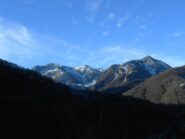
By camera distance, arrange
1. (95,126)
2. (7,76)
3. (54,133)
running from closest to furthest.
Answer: (95,126) → (54,133) → (7,76)

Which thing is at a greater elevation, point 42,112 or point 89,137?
point 42,112

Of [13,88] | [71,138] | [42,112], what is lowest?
[71,138]

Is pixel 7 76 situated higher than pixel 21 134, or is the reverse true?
pixel 7 76

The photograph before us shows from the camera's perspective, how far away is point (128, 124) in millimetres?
62844

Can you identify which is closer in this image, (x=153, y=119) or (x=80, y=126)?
(x=80, y=126)

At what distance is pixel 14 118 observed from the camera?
180 ft

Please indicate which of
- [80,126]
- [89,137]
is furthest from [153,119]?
[89,137]

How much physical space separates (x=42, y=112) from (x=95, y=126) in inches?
982

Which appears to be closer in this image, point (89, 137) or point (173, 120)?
point (89, 137)

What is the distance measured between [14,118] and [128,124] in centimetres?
1712

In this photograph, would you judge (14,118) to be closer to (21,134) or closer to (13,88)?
(21,134)

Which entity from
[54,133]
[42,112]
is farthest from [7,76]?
[54,133]

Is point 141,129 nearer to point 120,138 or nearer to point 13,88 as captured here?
point 120,138

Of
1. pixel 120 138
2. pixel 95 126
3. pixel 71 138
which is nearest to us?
pixel 71 138
